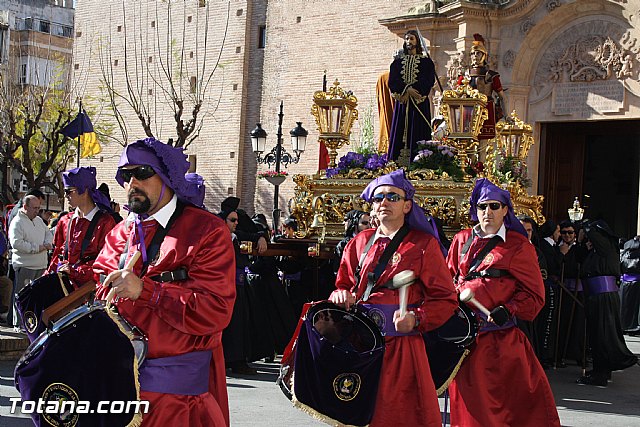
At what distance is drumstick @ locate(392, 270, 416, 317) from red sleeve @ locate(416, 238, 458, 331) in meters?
0.12

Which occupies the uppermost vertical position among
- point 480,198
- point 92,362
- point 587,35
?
point 587,35

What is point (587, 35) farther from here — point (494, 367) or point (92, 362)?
point (92, 362)

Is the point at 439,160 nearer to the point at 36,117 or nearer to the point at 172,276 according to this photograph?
the point at 172,276

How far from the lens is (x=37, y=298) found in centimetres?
838

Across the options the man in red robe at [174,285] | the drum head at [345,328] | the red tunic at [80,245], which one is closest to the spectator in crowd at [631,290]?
the red tunic at [80,245]

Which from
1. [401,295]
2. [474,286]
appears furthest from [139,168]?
[474,286]

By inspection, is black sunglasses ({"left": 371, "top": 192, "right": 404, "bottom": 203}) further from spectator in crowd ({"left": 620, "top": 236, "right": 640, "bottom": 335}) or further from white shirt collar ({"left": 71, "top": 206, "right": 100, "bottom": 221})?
spectator in crowd ({"left": 620, "top": 236, "right": 640, "bottom": 335})

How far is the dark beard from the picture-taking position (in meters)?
5.16

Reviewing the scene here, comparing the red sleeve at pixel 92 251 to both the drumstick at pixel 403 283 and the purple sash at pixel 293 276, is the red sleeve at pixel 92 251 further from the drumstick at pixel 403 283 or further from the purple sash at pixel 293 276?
the purple sash at pixel 293 276

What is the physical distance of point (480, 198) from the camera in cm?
776

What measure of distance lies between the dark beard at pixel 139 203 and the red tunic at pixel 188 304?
0.38 feet

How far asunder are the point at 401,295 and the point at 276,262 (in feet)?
20.7

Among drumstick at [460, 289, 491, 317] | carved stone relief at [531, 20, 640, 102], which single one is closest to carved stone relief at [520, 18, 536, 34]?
carved stone relief at [531, 20, 640, 102]

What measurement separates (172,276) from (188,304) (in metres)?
0.17
